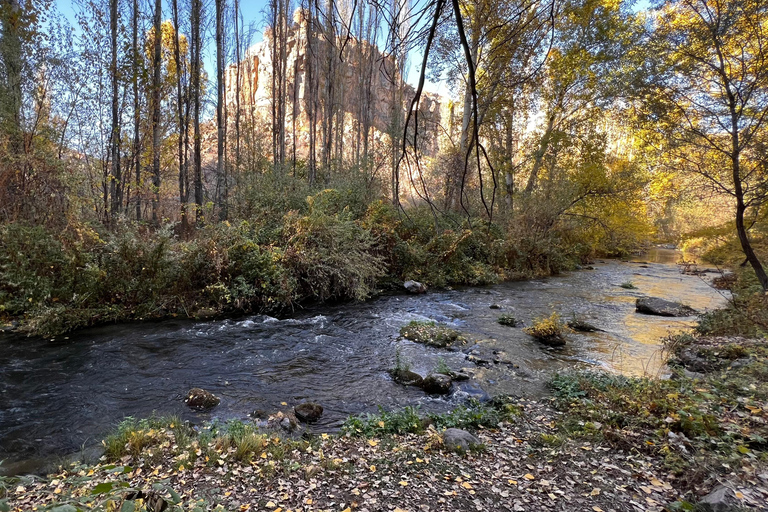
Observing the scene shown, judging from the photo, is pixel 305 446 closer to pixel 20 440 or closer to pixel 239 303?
pixel 20 440

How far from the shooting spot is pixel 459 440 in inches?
155

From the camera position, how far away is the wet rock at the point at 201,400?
5.02m

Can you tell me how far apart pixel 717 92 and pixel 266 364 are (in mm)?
11104

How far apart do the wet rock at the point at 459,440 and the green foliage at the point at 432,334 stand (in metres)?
3.45

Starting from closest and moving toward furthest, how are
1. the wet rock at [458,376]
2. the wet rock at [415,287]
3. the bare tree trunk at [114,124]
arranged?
the wet rock at [458,376] → the bare tree trunk at [114,124] → the wet rock at [415,287]

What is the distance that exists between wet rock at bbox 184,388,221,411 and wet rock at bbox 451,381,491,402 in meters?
3.36

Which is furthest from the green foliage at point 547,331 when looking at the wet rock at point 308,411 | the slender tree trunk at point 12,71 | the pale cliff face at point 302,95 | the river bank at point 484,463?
the pale cliff face at point 302,95

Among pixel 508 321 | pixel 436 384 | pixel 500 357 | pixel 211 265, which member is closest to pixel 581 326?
pixel 508 321

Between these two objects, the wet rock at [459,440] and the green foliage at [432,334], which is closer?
the wet rock at [459,440]

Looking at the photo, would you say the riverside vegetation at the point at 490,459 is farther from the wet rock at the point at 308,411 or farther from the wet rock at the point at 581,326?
the wet rock at the point at 581,326

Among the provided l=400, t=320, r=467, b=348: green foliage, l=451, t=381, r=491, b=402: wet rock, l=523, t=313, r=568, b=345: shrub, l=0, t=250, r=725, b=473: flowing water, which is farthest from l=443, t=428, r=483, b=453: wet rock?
l=523, t=313, r=568, b=345: shrub

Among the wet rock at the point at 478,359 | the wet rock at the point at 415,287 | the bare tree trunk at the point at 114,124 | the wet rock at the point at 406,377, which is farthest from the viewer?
the wet rock at the point at 415,287

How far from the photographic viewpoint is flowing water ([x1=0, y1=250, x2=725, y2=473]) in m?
4.79

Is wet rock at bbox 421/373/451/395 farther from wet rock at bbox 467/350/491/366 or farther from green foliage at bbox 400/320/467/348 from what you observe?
green foliage at bbox 400/320/467/348
